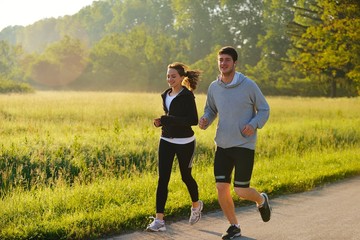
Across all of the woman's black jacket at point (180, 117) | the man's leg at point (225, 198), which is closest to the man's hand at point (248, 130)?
the man's leg at point (225, 198)

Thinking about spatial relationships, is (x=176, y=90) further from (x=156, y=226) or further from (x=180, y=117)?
(x=156, y=226)

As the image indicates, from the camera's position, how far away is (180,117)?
215 inches

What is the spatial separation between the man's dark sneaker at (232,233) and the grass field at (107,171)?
1007mm

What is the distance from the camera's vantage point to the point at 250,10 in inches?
2990

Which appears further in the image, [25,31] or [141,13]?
[25,31]

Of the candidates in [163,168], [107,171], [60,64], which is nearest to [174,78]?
[163,168]

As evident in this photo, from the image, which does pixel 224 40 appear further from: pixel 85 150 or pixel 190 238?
pixel 190 238

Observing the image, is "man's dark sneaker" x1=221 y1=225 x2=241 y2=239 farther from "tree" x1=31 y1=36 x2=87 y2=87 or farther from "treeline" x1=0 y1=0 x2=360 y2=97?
"tree" x1=31 y1=36 x2=87 y2=87

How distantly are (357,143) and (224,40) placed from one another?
62.1 metres

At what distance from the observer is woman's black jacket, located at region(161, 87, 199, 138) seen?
17.8 ft

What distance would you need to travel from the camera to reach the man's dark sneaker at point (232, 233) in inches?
203

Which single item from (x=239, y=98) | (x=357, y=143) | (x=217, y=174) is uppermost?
(x=239, y=98)

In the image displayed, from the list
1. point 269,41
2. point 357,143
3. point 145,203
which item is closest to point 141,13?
point 269,41

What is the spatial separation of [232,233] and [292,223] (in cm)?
102
